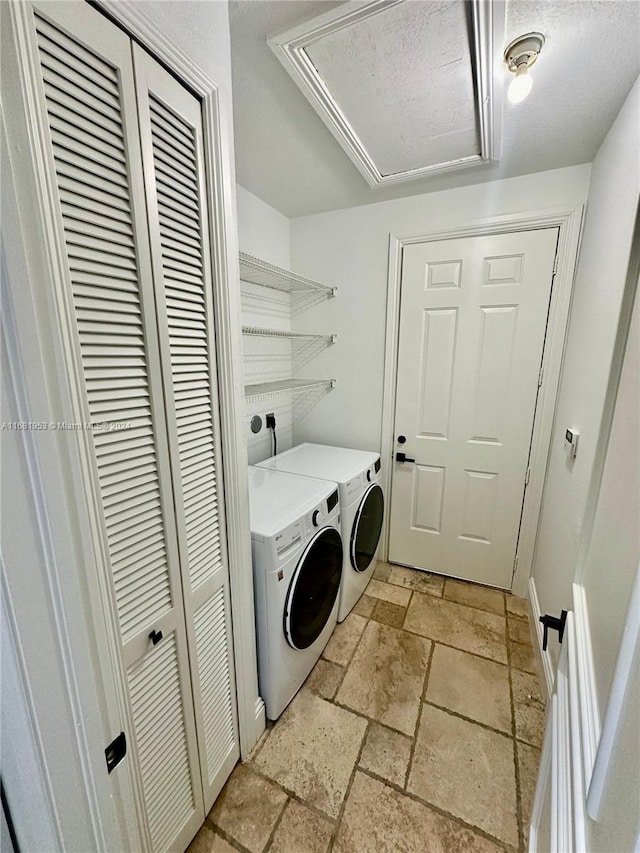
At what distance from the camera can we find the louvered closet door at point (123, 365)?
608 mm

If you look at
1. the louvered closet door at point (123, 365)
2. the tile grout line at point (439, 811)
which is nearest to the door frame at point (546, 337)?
the tile grout line at point (439, 811)

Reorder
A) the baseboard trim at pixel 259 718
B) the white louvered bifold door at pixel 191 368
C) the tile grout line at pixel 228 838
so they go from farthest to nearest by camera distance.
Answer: the baseboard trim at pixel 259 718
the tile grout line at pixel 228 838
the white louvered bifold door at pixel 191 368

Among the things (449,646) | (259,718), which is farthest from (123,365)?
(449,646)

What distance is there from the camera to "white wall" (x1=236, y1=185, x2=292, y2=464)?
2.04 metres

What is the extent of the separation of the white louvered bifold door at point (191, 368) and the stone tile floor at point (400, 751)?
259 mm

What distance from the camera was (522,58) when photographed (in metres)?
1.07

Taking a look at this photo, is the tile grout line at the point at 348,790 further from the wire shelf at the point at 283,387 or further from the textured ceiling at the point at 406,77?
the textured ceiling at the point at 406,77

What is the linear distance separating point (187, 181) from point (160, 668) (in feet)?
4.10

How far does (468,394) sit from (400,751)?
179cm

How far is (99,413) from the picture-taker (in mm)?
693

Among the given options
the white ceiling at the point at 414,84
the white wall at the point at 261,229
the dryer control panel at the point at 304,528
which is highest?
the white ceiling at the point at 414,84

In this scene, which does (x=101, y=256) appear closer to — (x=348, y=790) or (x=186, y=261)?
(x=186, y=261)

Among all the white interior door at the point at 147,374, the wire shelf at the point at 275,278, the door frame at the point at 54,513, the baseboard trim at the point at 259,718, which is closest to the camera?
the door frame at the point at 54,513

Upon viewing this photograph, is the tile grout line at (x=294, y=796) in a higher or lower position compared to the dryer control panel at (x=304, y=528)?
lower
